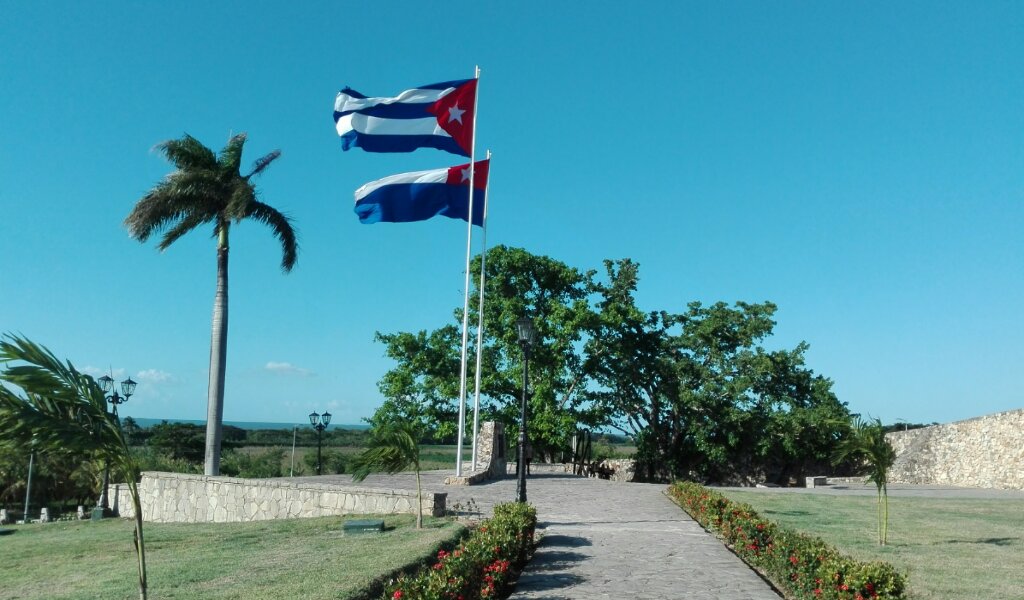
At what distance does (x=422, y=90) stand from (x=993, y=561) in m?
15.1

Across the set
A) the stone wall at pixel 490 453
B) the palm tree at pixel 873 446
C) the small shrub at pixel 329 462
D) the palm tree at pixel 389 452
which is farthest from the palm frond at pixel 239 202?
the small shrub at pixel 329 462

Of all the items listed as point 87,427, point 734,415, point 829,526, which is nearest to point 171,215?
point 87,427

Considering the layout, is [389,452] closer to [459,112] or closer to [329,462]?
[459,112]

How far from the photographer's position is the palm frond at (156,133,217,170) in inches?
778

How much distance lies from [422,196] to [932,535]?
12997 millimetres

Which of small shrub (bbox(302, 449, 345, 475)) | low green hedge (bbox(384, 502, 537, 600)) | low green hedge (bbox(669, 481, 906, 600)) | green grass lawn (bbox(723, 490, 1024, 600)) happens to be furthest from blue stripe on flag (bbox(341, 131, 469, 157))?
small shrub (bbox(302, 449, 345, 475))

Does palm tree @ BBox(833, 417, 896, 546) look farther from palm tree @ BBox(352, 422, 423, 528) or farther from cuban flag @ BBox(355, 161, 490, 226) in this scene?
cuban flag @ BBox(355, 161, 490, 226)

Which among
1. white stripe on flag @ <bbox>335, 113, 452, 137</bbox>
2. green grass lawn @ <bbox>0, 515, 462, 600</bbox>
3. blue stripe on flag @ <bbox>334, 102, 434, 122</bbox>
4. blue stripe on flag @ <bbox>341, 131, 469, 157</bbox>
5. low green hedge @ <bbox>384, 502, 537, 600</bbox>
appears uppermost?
blue stripe on flag @ <bbox>334, 102, 434, 122</bbox>

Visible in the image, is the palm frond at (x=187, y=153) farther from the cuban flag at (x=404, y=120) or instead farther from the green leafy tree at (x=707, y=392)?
the green leafy tree at (x=707, y=392)

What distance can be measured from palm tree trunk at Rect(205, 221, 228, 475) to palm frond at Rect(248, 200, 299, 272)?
1.69 meters

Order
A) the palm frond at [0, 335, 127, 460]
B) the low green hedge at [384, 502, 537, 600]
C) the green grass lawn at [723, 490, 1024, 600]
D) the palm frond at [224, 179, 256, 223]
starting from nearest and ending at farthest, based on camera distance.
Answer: the palm frond at [0, 335, 127, 460]
the low green hedge at [384, 502, 537, 600]
the green grass lawn at [723, 490, 1024, 600]
the palm frond at [224, 179, 256, 223]

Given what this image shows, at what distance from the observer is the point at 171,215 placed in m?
19.8

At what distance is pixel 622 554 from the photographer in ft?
34.0

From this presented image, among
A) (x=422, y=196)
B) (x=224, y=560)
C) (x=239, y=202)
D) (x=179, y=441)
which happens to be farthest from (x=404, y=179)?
(x=179, y=441)
